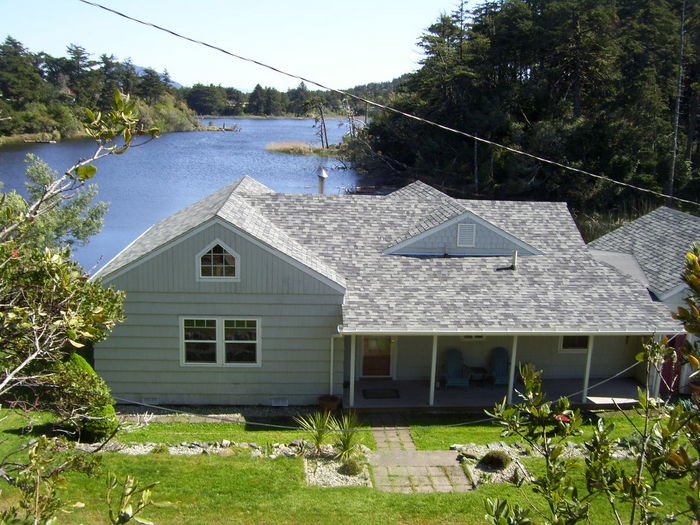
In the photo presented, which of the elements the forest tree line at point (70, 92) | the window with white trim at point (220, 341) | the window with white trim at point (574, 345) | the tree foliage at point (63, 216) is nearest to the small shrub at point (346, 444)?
the window with white trim at point (220, 341)

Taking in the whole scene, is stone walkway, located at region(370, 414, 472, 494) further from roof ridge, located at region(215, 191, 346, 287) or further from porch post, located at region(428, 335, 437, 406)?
roof ridge, located at region(215, 191, 346, 287)

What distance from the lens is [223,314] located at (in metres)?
16.1

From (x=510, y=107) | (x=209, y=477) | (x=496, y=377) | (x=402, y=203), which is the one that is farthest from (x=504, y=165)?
(x=209, y=477)

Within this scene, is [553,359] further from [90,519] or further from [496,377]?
[90,519]

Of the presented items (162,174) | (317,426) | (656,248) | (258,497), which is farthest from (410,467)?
(162,174)

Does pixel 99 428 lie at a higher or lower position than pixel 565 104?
lower

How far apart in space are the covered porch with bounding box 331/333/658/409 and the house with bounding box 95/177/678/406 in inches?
1.7

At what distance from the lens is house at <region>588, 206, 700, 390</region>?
58.6 feet

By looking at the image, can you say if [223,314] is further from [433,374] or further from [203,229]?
[433,374]

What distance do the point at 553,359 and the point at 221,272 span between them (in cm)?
939

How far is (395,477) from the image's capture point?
42.4ft

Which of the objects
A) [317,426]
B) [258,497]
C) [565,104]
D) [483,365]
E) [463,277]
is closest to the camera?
[258,497]

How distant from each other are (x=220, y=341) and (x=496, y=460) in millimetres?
7139

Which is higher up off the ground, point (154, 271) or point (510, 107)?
point (510, 107)
